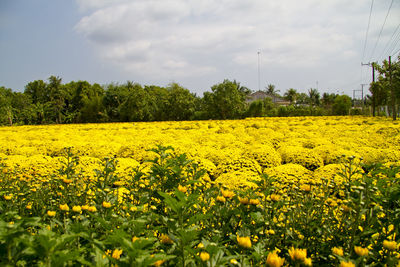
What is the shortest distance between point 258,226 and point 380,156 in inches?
163

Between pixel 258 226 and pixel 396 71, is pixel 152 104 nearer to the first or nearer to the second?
pixel 396 71

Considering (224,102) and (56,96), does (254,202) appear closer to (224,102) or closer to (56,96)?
(224,102)

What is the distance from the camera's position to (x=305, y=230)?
1795 mm

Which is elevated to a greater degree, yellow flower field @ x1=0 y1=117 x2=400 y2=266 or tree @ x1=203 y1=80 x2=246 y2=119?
tree @ x1=203 y1=80 x2=246 y2=119

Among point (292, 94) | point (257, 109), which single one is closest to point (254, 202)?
point (257, 109)

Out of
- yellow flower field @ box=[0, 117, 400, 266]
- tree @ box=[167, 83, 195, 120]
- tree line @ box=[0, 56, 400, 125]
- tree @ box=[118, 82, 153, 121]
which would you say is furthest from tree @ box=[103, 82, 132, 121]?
yellow flower field @ box=[0, 117, 400, 266]

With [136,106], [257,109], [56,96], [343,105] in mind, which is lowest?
[257,109]

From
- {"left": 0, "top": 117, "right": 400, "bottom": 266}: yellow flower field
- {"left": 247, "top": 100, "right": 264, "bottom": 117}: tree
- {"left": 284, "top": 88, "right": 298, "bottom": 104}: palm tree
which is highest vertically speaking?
{"left": 284, "top": 88, "right": 298, "bottom": 104}: palm tree

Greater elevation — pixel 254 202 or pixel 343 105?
pixel 343 105

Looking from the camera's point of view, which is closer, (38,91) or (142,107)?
(142,107)

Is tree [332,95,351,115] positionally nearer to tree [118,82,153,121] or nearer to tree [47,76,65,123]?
tree [118,82,153,121]

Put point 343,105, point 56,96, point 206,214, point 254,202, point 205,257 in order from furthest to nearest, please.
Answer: point 56,96 → point 343,105 → point 254,202 → point 206,214 → point 205,257

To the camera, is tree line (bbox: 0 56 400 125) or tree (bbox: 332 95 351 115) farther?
tree (bbox: 332 95 351 115)

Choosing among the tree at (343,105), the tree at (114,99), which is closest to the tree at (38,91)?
the tree at (114,99)
